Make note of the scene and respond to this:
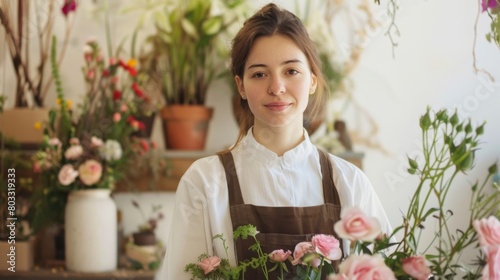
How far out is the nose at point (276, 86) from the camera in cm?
99

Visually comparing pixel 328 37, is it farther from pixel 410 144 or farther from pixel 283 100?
pixel 283 100

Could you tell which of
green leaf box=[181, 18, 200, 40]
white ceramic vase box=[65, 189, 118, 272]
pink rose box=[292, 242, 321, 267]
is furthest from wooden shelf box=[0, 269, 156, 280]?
pink rose box=[292, 242, 321, 267]

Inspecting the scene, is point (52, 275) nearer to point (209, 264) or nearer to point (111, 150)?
point (111, 150)

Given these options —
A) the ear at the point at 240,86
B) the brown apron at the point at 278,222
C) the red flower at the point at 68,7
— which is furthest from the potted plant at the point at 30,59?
the brown apron at the point at 278,222

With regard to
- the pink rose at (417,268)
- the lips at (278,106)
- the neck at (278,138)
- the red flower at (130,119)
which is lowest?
the pink rose at (417,268)

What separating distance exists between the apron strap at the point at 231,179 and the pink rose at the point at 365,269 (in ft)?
1.17

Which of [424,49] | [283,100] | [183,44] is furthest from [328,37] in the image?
[283,100]

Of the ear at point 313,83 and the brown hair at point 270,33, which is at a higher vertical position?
the brown hair at point 270,33

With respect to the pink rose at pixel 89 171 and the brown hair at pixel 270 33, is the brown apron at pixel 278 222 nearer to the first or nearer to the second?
the brown hair at pixel 270 33

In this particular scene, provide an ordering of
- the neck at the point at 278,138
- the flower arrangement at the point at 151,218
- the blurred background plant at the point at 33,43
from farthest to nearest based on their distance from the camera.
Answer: the flower arrangement at the point at 151,218 < the blurred background plant at the point at 33,43 < the neck at the point at 278,138

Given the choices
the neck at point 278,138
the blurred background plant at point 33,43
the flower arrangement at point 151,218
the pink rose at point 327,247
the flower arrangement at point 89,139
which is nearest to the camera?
A: the pink rose at point 327,247

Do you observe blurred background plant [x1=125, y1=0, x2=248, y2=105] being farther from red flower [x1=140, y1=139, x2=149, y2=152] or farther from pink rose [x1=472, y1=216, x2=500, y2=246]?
pink rose [x1=472, y1=216, x2=500, y2=246]

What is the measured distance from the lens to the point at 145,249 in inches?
93.9

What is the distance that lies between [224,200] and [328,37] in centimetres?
139
